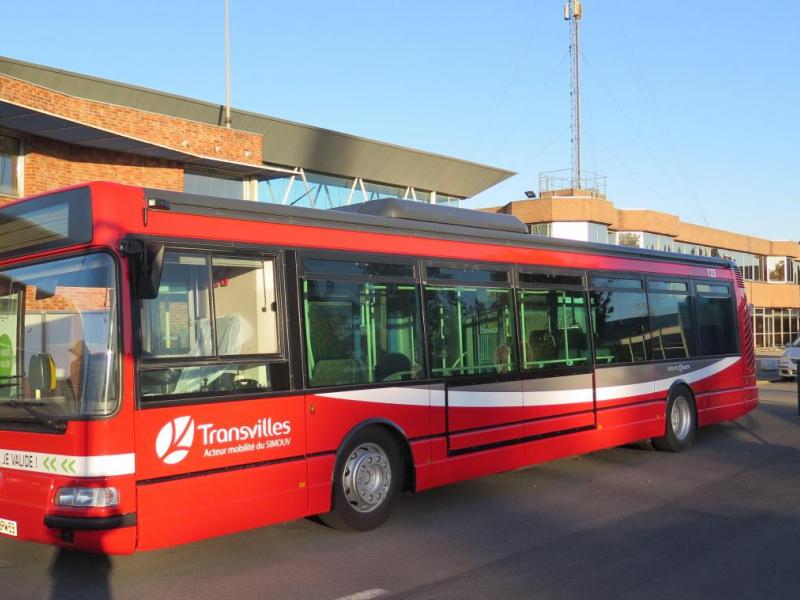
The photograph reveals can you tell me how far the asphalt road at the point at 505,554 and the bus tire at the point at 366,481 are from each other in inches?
6.9

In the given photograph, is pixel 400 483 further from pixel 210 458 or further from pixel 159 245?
pixel 159 245

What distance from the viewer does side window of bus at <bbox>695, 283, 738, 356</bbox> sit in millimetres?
13805

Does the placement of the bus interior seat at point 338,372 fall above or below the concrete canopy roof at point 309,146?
below

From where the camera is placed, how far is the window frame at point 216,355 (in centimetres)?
621

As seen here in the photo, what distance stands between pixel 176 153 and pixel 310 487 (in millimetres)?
13069

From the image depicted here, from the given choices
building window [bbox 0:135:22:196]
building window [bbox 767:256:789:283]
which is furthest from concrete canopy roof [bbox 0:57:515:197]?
building window [bbox 767:256:789:283]

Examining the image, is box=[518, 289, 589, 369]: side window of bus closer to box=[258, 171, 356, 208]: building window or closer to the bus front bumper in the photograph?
the bus front bumper

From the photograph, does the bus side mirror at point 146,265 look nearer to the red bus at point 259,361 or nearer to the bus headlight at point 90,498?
the red bus at point 259,361

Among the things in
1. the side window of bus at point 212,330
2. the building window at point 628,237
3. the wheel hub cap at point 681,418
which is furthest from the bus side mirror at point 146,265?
the building window at point 628,237

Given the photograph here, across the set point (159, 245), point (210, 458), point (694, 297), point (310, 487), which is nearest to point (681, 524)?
point (310, 487)

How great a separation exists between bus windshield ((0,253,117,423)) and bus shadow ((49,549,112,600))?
4.18 ft

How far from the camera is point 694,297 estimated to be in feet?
45.1

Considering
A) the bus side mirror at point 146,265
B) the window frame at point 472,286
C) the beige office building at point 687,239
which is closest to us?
the bus side mirror at point 146,265

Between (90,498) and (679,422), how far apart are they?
9701mm
